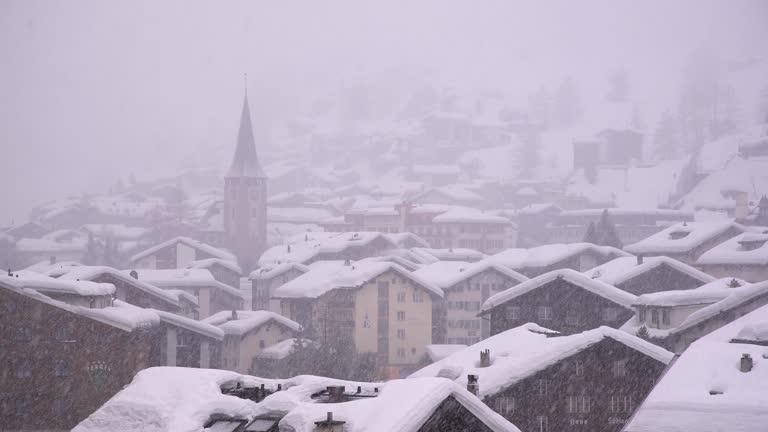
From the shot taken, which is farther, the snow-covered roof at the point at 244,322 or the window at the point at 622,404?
the snow-covered roof at the point at 244,322

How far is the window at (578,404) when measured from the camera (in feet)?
68.6

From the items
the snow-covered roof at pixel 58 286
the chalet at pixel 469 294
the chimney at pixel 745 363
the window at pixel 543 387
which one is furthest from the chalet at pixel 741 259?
the chimney at pixel 745 363

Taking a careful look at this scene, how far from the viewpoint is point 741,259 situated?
146 feet

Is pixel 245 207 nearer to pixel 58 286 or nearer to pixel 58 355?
pixel 58 286

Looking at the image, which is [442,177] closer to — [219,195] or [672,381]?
[219,195]

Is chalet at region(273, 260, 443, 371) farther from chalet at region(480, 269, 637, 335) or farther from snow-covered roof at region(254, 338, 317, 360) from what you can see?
chalet at region(480, 269, 637, 335)

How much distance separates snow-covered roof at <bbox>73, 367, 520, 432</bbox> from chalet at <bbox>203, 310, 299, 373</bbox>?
23980 mm

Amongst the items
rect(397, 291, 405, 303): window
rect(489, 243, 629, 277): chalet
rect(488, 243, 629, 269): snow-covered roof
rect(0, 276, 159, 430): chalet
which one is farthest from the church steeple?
rect(0, 276, 159, 430): chalet

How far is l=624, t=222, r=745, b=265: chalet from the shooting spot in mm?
51094

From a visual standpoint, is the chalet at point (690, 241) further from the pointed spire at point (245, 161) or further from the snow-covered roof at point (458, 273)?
the pointed spire at point (245, 161)

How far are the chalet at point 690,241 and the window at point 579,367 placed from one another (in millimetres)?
31522

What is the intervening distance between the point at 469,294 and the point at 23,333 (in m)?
25.9

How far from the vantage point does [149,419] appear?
42.4ft

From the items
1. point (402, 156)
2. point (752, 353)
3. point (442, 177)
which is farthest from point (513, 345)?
point (402, 156)
